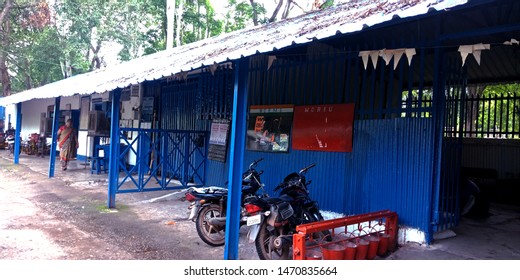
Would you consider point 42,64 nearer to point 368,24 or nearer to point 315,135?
point 315,135

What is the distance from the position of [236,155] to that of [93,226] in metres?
3.11

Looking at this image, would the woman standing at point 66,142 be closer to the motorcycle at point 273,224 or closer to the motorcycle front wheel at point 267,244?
the motorcycle at point 273,224

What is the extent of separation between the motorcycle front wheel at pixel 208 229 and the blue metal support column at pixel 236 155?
81 centimetres

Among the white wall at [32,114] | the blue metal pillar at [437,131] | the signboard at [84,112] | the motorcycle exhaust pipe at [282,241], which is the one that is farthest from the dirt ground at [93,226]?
the white wall at [32,114]

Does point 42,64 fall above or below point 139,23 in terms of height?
below

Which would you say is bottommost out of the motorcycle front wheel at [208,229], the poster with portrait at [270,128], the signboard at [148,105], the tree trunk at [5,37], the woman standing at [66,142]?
the motorcycle front wheel at [208,229]

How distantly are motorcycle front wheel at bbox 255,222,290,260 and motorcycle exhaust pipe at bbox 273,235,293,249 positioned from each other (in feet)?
0.41

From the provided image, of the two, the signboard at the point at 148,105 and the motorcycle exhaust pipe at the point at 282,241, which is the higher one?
the signboard at the point at 148,105

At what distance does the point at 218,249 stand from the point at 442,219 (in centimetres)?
296

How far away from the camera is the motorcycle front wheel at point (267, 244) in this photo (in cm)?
430

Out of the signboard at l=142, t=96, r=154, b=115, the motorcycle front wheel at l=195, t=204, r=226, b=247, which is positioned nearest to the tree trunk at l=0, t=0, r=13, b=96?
the signboard at l=142, t=96, r=154, b=115

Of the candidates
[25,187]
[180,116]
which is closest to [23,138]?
[25,187]

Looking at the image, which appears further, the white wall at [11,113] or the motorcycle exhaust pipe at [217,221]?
the white wall at [11,113]

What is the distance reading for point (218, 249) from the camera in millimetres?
4973
